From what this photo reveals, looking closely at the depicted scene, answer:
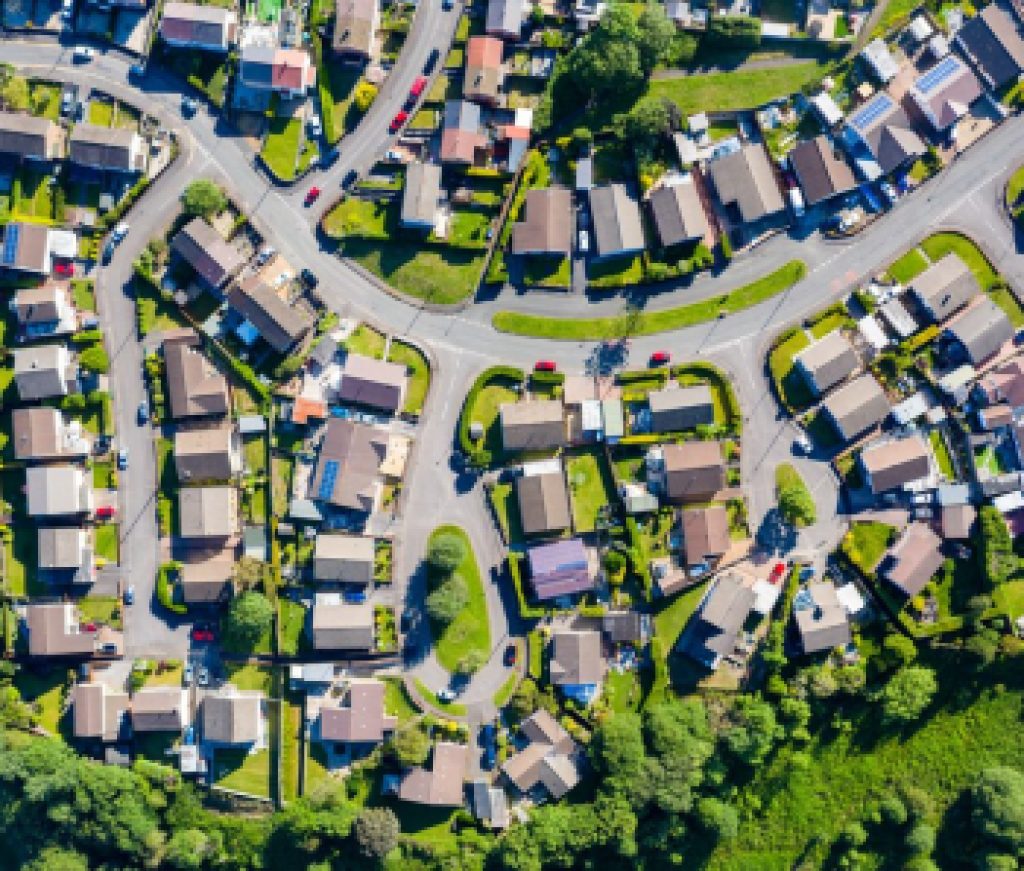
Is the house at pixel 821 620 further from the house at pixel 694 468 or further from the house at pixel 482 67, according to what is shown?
the house at pixel 482 67

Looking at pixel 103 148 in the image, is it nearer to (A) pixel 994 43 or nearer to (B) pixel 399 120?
(B) pixel 399 120

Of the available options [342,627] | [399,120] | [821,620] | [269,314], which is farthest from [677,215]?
[342,627]

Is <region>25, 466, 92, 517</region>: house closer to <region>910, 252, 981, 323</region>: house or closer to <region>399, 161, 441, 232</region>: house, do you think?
<region>399, 161, 441, 232</region>: house

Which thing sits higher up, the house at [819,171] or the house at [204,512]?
the house at [819,171]

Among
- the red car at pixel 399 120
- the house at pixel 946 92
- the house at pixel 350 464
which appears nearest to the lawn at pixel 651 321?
the house at pixel 350 464

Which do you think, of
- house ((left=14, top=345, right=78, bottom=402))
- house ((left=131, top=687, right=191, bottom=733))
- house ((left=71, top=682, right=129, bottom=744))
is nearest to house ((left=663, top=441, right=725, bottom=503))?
house ((left=131, top=687, right=191, bottom=733))

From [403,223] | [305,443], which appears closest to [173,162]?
[403,223]
